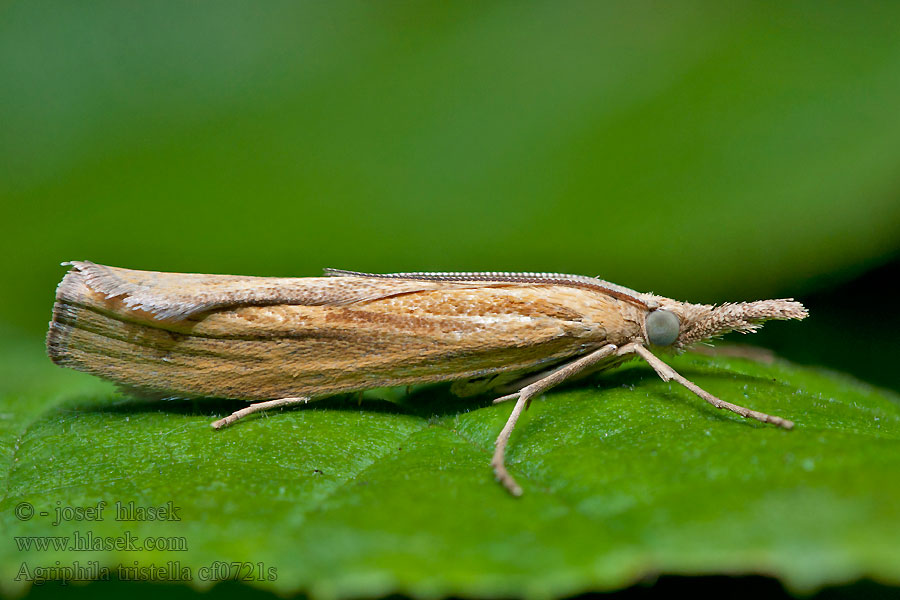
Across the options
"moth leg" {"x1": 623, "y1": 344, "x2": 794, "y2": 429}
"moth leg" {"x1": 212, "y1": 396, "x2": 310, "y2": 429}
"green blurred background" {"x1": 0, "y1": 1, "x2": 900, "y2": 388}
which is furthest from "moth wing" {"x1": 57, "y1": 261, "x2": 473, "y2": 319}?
"green blurred background" {"x1": 0, "y1": 1, "x2": 900, "y2": 388}

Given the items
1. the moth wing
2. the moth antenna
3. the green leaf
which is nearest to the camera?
the green leaf

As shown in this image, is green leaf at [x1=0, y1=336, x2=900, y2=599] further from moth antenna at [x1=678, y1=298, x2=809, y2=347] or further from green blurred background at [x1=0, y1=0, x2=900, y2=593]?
green blurred background at [x1=0, y1=0, x2=900, y2=593]

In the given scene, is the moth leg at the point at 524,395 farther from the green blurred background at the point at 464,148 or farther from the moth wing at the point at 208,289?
the green blurred background at the point at 464,148

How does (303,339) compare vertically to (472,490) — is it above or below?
above

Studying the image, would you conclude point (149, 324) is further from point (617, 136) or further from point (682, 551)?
point (617, 136)

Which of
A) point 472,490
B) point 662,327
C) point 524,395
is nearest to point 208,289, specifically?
point 524,395

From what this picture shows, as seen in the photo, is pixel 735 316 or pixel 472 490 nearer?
pixel 472 490

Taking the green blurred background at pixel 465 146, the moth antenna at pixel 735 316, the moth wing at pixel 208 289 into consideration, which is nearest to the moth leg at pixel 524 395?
the moth antenna at pixel 735 316

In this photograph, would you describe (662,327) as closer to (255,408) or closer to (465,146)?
(255,408)
